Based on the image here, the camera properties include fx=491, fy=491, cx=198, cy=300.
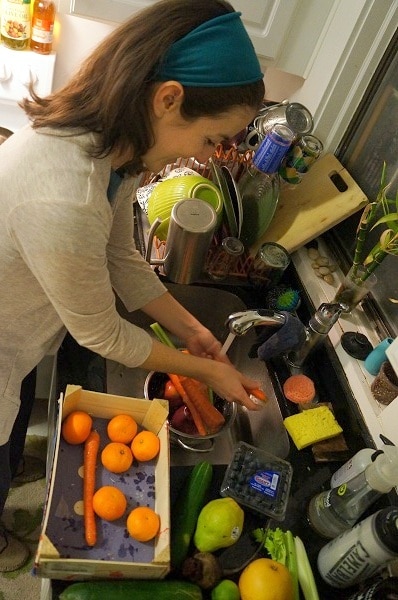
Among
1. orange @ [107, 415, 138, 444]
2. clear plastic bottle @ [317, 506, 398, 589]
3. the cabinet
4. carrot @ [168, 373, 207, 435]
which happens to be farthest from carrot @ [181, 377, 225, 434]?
the cabinet

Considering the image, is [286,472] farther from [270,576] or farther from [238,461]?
[270,576]

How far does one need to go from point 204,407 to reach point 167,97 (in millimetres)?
675

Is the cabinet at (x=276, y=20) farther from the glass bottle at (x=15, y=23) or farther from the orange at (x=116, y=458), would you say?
the orange at (x=116, y=458)

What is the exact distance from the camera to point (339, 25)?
1392mm

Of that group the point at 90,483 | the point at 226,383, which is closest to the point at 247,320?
the point at 226,383

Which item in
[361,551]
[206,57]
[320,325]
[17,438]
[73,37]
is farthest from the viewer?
[73,37]

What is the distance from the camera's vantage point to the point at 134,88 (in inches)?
27.6

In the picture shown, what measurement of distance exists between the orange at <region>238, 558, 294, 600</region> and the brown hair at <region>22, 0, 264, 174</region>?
0.70 m

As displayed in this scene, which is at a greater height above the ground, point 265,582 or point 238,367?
point 265,582

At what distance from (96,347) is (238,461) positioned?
14.2 inches

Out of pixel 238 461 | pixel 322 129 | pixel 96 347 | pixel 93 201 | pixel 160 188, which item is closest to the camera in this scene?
pixel 93 201

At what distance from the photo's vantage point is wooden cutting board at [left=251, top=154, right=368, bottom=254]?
136 centimetres

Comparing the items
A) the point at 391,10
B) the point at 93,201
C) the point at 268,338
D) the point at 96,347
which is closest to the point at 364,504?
the point at 268,338

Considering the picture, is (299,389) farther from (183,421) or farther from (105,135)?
(105,135)
